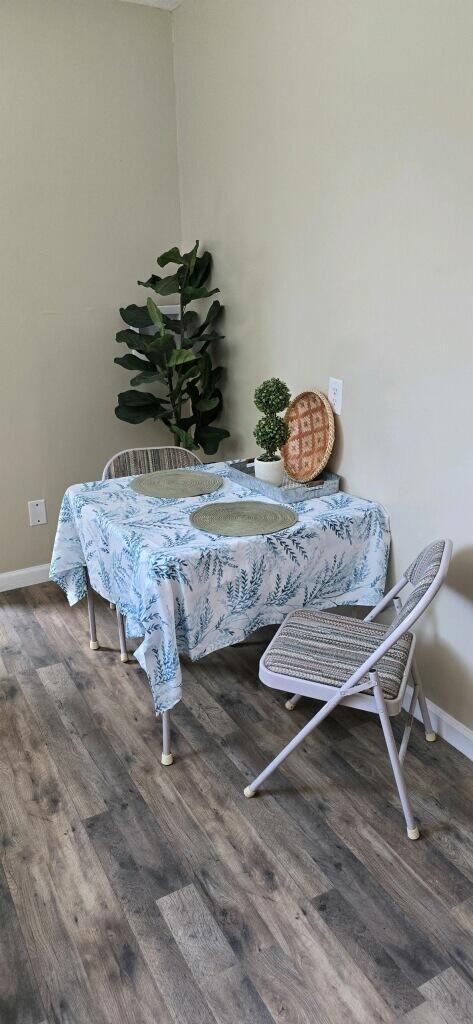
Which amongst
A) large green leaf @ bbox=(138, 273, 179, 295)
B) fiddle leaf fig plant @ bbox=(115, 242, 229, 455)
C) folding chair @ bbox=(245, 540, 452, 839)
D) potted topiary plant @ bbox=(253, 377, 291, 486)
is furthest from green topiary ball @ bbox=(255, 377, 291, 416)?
large green leaf @ bbox=(138, 273, 179, 295)

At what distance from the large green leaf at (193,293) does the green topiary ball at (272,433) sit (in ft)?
2.87

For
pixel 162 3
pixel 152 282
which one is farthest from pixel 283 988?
pixel 162 3

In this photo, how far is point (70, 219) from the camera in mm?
3271

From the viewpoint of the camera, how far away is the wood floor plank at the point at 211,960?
1.55 meters

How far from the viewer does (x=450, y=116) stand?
196cm

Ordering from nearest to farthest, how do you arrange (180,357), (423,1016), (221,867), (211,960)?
(423,1016) < (211,960) < (221,867) < (180,357)

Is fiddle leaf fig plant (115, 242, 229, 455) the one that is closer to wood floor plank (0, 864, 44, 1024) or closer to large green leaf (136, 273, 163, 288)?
large green leaf (136, 273, 163, 288)

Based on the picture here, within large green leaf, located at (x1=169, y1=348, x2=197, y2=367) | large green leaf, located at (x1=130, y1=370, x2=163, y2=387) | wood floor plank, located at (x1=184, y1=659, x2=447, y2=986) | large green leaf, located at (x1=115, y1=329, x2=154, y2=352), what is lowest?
wood floor plank, located at (x1=184, y1=659, x2=447, y2=986)

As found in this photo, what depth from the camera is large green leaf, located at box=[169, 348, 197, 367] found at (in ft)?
10.2

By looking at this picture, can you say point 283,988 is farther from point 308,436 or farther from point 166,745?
point 308,436

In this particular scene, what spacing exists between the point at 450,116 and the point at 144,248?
1833mm

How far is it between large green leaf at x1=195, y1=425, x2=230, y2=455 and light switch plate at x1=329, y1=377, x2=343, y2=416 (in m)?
0.79

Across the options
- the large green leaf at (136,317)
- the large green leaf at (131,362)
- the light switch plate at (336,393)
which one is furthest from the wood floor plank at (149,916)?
the large green leaf at (136,317)

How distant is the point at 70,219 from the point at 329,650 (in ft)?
7.45
